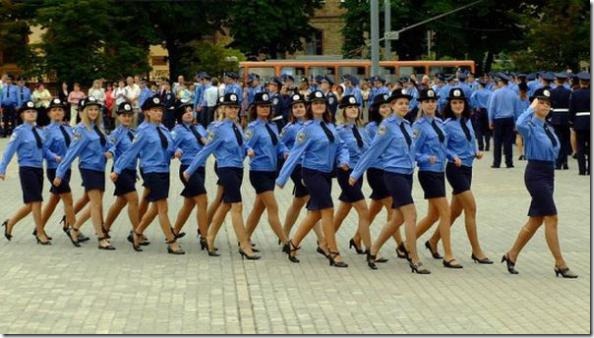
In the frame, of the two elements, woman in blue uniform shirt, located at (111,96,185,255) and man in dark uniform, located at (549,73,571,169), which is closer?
woman in blue uniform shirt, located at (111,96,185,255)

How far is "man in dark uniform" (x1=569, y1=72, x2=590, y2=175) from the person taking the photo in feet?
74.5

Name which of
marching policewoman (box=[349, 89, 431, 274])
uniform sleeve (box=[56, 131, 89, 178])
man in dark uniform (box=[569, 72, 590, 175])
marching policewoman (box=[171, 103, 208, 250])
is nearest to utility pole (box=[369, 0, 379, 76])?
man in dark uniform (box=[569, 72, 590, 175])

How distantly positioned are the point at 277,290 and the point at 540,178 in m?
2.83

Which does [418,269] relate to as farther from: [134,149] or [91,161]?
[91,161]

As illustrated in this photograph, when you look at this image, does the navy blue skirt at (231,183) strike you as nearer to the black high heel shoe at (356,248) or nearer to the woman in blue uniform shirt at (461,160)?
the black high heel shoe at (356,248)

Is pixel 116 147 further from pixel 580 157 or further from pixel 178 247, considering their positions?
pixel 580 157

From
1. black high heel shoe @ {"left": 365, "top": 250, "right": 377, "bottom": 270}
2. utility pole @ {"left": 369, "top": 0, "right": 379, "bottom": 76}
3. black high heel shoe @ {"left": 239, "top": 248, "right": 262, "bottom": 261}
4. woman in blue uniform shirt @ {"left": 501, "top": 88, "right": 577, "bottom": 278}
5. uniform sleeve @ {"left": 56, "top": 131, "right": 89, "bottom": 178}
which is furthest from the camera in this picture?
utility pole @ {"left": 369, "top": 0, "right": 379, "bottom": 76}

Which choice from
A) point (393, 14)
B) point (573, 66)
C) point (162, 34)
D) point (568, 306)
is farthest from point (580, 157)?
point (162, 34)

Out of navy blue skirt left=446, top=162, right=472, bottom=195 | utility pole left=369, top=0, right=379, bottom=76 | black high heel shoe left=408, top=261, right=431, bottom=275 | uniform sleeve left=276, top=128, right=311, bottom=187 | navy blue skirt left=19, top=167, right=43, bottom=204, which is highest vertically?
utility pole left=369, top=0, right=379, bottom=76

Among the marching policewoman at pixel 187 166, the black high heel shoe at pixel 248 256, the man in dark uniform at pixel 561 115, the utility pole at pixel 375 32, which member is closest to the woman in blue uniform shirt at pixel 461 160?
the black high heel shoe at pixel 248 256

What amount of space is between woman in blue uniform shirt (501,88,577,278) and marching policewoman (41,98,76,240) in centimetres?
557

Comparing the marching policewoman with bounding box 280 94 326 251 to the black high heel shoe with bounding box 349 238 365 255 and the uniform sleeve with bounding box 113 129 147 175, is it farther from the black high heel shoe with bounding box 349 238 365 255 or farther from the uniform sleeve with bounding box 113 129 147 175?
the uniform sleeve with bounding box 113 129 147 175

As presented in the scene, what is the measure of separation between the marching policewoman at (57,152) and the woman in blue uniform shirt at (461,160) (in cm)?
460

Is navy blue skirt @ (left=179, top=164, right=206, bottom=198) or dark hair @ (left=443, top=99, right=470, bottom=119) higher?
→ dark hair @ (left=443, top=99, right=470, bottom=119)
